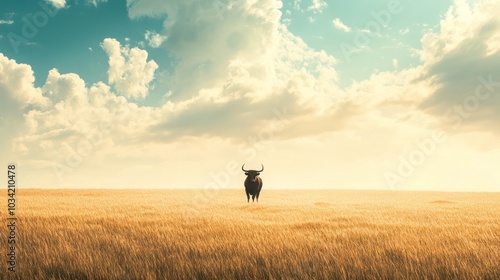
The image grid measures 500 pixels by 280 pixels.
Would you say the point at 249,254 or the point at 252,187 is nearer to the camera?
the point at 249,254

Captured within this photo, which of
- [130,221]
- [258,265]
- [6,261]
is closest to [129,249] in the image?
[6,261]

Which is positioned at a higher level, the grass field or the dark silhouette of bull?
the dark silhouette of bull

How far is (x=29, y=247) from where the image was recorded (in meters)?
9.01

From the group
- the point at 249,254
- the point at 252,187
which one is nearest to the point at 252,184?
the point at 252,187

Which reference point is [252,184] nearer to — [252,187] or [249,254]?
[252,187]

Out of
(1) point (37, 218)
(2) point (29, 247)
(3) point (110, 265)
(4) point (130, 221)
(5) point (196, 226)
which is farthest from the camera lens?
(1) point (37, 218)

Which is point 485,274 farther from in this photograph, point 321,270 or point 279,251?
point 279,251

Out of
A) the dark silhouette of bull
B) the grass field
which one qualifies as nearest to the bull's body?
the dark silhouette of bull

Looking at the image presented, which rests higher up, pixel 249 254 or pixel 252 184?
pixel 252 184

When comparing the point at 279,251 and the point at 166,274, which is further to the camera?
the point at 279,251

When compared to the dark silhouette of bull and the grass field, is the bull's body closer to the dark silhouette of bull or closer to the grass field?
the dark silhouette of bull

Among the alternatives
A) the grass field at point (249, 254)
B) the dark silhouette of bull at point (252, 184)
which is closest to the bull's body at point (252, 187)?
the dark silhouette of bull at point (252, 184)

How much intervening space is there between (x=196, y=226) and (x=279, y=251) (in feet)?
18.1

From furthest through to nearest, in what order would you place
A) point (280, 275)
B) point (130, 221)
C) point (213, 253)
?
point (130, 221)
point (213, 253)
point (280, 275)
